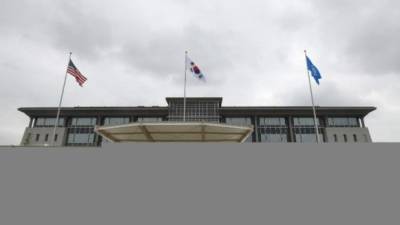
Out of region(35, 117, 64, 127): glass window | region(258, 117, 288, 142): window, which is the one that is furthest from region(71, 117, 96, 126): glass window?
region(258, 117, 288, 142): window

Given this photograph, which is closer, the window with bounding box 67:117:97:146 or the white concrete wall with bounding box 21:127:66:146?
the white concrete wall with bounding box 21:127:66:146

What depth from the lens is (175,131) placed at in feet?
48.1

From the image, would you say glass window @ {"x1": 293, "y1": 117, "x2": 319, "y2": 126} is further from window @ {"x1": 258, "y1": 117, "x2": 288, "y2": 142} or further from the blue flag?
the blue flag

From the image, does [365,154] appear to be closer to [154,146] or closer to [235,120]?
[154,146]

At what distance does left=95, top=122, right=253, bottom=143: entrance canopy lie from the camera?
14094 millimetres

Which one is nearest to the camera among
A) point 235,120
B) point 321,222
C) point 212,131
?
point 321,222

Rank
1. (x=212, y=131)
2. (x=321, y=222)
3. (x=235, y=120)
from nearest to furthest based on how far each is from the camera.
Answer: (x=321, y=222) < (x=212, y=131) < (x=235, y=120)

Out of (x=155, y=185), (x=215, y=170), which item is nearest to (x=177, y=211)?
(x=155, y=185)

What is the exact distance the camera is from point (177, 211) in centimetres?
594

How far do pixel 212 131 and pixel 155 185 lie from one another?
29.5 feet

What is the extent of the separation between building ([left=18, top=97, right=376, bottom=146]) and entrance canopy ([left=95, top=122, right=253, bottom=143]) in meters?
38.8

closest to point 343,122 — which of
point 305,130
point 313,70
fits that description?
point 305,130

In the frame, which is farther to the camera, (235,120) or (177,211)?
(235,120)

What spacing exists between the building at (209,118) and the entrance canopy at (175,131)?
38.8 meters
